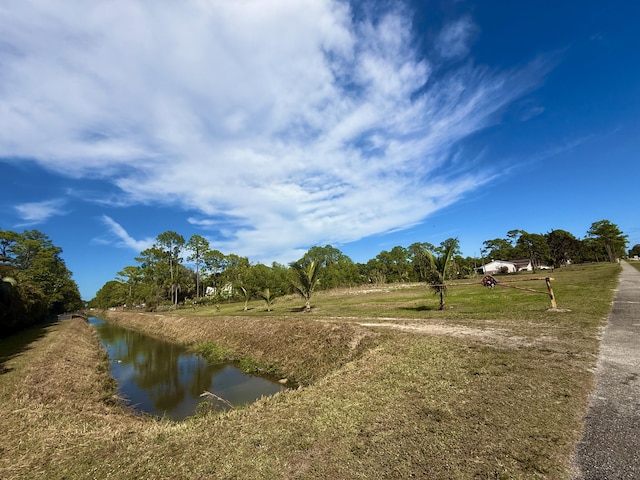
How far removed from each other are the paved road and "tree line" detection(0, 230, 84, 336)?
93.5 ft

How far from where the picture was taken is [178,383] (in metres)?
11.9

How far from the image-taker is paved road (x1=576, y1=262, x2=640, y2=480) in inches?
112

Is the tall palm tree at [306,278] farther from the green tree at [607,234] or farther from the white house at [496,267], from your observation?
the green tree at [607,234]

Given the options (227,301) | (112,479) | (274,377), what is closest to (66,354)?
(274,377)

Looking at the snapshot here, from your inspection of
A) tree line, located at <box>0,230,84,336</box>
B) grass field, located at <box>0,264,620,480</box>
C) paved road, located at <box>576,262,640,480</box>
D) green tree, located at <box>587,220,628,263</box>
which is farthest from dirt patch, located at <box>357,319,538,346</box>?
green tree, located at <box>587,220,628,263</box>

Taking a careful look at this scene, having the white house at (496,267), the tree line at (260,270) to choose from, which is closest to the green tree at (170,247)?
the tree line at (260,270)

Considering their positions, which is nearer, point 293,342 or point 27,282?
point 293,342

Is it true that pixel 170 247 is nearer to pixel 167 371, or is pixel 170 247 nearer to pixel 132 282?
pixel 132 282

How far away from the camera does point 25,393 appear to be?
738cm

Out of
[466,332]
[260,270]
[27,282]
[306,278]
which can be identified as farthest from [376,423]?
[260,270]

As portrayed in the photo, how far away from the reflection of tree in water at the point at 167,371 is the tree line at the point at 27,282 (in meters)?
7.46

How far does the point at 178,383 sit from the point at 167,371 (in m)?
2.81

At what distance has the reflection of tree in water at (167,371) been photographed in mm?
10477

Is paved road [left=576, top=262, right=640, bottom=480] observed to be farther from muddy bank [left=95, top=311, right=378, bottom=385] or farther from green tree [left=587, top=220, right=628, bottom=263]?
green tree [left=587, top=220, right=628, bottom=263]
